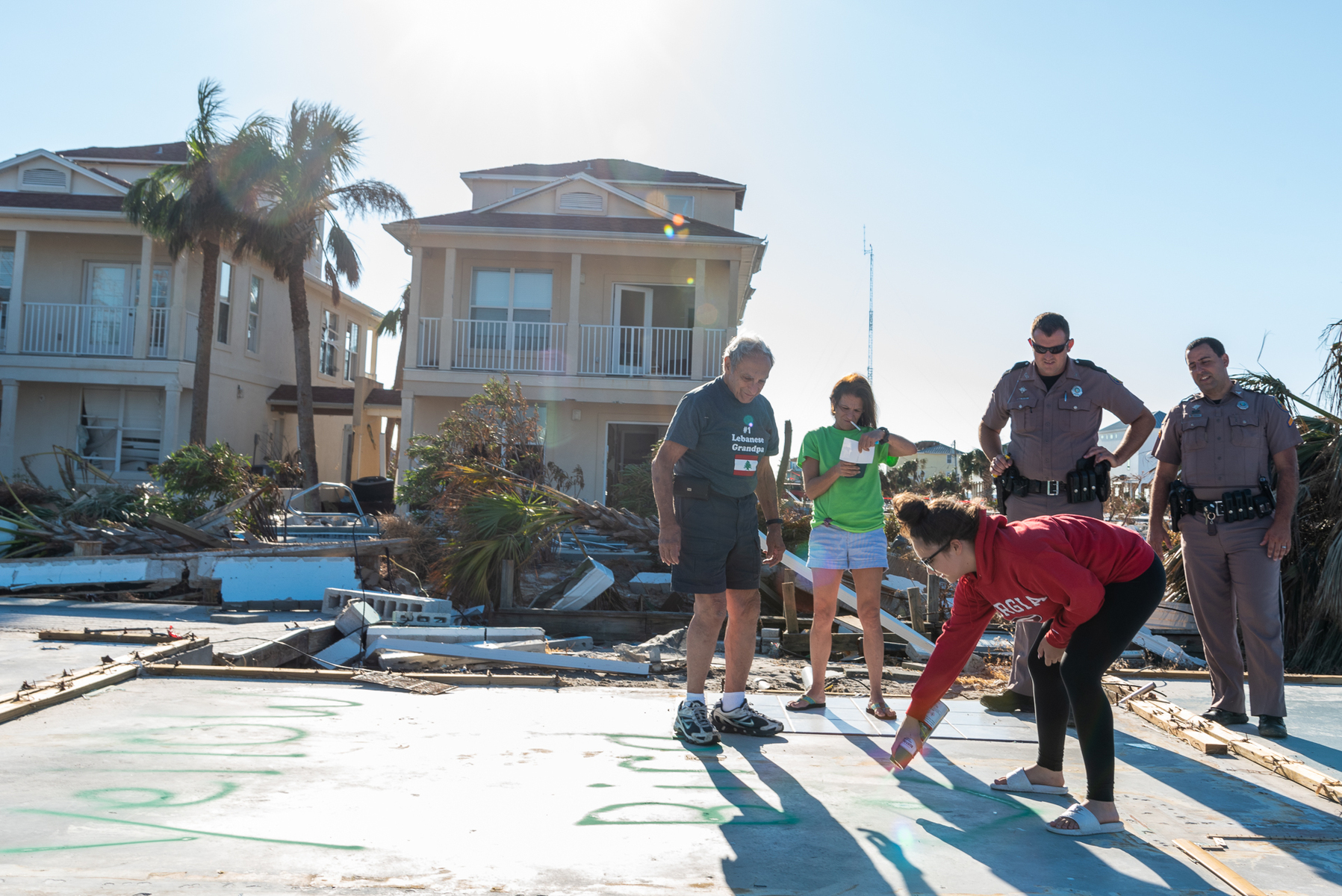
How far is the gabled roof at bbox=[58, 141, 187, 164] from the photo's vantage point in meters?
22.5

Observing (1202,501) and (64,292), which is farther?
(64,292)

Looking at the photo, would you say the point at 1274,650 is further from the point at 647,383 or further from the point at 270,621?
the point at 647,383

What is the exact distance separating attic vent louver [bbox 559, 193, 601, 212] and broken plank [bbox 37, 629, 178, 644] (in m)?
14.8

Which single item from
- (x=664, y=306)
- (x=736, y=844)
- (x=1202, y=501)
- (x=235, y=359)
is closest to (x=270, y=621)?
(x=736, y=844)

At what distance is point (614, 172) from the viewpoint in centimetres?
2212

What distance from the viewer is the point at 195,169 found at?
18.4 m

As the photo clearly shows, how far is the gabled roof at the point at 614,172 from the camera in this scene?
2122 cm

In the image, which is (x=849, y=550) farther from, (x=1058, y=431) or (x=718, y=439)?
(x=1058, y=431)

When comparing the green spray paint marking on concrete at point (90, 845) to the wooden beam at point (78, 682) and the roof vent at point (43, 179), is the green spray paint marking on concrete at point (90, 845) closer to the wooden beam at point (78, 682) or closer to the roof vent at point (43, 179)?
Answer: the wooden beam at point (78, 682)

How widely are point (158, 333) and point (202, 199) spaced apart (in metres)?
3.13

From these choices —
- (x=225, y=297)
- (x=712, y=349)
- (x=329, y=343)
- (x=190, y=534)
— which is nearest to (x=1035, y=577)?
(x=190, y=534)

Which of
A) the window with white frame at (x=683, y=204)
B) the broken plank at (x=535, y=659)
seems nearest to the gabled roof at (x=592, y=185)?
the window with white frame at (x=683, y=204)

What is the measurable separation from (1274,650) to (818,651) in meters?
2.01

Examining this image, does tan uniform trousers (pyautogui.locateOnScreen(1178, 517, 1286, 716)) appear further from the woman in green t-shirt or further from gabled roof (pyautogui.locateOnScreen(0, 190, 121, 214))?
gabled roof (pyautogui.locateOnScreen(0, 190, 121, 214))
